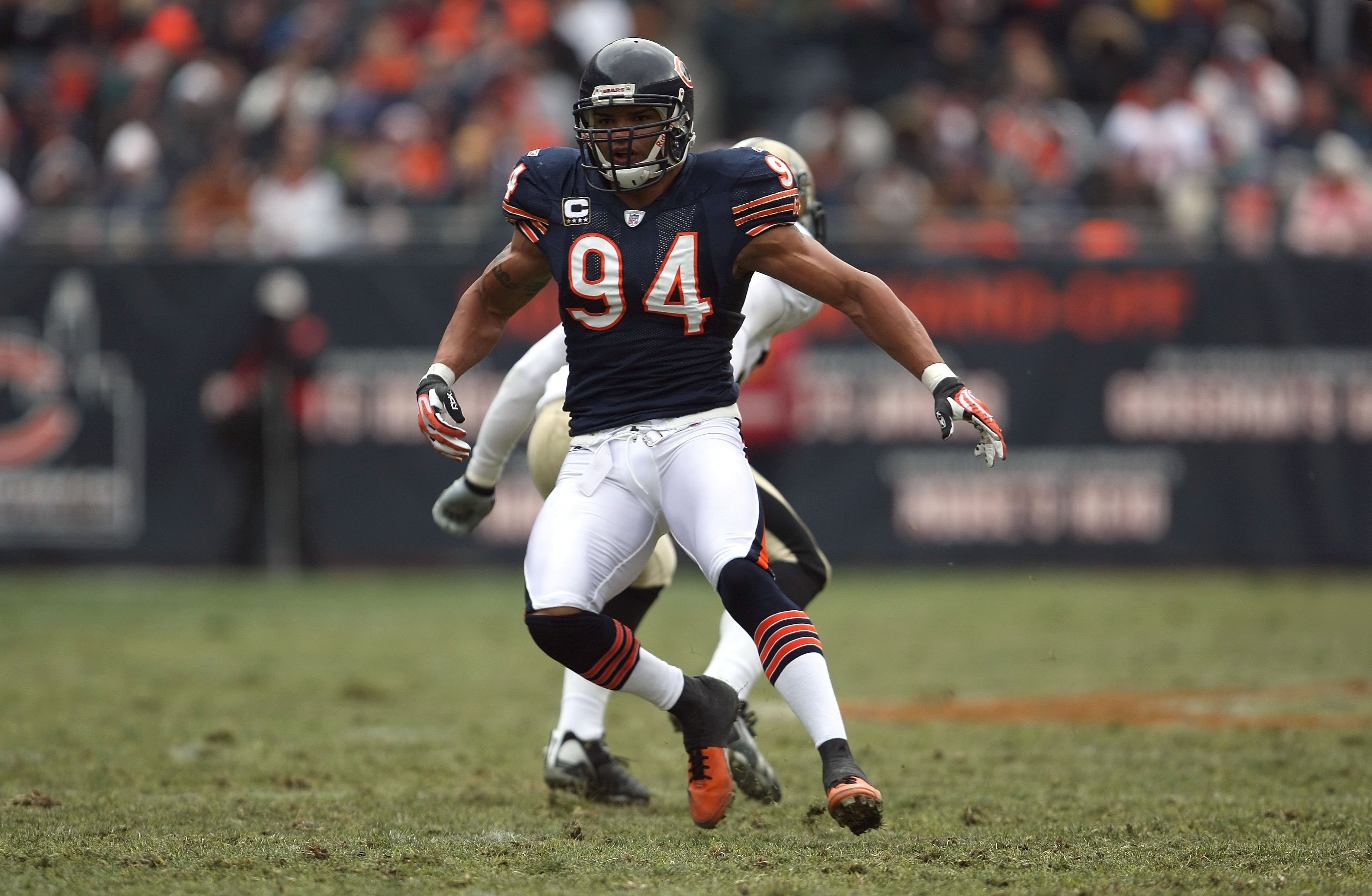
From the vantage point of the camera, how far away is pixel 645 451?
432 centimetres

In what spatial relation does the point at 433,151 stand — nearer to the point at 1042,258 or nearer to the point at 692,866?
the point at 1042,258

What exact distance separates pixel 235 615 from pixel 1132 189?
684cm

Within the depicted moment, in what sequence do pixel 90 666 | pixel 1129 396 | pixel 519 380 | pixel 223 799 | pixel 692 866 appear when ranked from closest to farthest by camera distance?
pixel 692 866 → pixel 223 799 → pixel 519 380 → pixel 90 666 → pixel 1129 396

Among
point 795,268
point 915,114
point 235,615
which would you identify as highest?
point 915,114

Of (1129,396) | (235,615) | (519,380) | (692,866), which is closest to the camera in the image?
(692,866)

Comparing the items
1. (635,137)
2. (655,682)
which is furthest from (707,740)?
(635,137)

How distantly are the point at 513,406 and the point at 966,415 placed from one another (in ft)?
5.19

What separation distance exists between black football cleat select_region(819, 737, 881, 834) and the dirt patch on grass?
7.76ft

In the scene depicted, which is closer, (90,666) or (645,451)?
(645,451)

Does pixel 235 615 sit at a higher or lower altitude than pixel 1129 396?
lower

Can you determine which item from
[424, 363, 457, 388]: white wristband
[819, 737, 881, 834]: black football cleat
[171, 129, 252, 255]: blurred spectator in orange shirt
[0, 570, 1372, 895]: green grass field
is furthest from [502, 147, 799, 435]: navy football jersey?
[171, 129, 252, 255]: blurred spectator in orange shirt

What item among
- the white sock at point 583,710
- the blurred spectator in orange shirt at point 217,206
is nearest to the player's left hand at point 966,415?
the white sock at point 583,710

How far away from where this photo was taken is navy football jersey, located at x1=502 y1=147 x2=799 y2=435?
4273mm

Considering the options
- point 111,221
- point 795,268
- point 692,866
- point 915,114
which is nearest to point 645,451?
point 795,268
